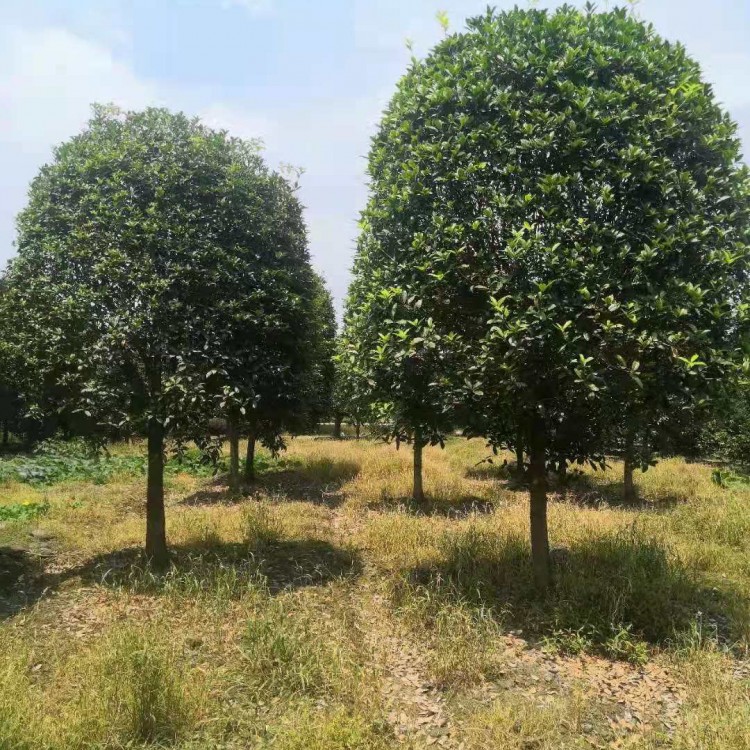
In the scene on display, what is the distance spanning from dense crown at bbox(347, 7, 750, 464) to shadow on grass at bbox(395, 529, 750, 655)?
1.98 metres

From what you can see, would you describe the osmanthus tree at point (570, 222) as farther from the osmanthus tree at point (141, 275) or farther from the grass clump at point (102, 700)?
the grass clump at point (102, 700)

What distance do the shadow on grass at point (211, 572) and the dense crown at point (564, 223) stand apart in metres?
4.09

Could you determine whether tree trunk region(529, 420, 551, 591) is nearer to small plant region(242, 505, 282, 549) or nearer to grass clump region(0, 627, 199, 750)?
grass clump region(0, 627, 199, 750)

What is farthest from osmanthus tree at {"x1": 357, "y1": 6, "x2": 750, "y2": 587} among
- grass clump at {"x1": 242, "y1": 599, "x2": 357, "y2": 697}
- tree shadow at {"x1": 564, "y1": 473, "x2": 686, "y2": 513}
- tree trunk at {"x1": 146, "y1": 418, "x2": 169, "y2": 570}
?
tree shadow at {"x1": 564, "y1": 473, "x2": 686, "y2": 513}

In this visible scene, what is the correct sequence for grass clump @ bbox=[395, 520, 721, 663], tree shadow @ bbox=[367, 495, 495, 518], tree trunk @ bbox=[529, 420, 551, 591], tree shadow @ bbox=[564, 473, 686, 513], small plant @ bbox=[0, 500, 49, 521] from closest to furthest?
grass clump @ bbox=[395, 520, 721, 663] < tree trunk @ bbox=[529, 420, 551, 591] < small plant @ bbox=[0, 500, 49, 521] < tree shadow @ bbox=[367, 495, 495, 518] < tree shadow @ bbox=[564, 473, 686, 513]

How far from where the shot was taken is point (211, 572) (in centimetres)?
861

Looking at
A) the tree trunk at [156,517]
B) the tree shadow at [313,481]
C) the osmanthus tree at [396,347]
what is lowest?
the tree shadow at [313,481]

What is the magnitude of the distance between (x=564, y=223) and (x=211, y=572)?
7290 mm

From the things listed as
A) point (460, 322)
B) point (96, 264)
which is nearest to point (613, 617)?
point (460, 322)

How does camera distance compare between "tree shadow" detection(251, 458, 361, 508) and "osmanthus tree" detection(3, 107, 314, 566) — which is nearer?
"osmanthus tree" detection(3, 107, 314, 566)

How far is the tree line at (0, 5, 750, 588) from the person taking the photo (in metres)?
6.45

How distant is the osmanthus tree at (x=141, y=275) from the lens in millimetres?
8078

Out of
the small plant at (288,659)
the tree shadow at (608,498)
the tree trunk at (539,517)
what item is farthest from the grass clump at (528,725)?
the tree shadow at (608,498)

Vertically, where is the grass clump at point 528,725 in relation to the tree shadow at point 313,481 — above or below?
below
